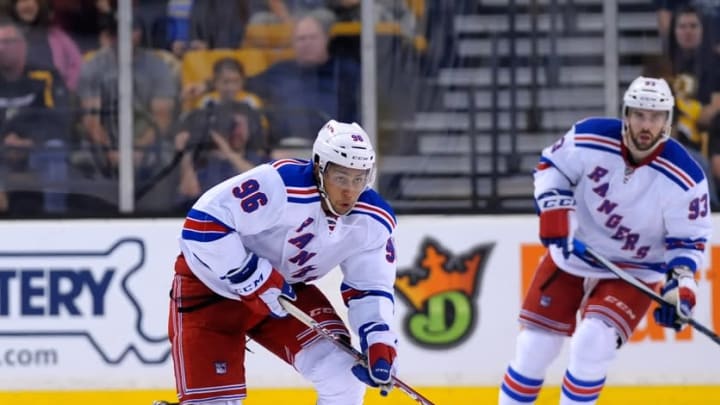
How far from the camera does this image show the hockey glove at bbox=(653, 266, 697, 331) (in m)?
5.10

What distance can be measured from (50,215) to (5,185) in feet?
0.67

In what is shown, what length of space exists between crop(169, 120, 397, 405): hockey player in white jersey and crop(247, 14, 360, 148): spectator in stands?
171 cm

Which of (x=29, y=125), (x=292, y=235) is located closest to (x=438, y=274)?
(x=29, y=125)

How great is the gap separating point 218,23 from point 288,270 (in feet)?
6.35

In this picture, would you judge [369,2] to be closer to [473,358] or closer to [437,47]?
[437,47]

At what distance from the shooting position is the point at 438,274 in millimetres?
6004

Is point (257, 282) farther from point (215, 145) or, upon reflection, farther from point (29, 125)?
point (29, 125)

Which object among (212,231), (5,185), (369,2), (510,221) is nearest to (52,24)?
(5,185)

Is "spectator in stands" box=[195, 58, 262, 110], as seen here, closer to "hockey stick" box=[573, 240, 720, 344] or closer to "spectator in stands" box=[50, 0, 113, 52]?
"spectator in stands" box=[50, 0, 113, 52]

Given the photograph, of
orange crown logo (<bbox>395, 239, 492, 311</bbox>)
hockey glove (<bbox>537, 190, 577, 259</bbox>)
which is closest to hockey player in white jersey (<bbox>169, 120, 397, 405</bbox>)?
hockey glove (<bbox>537, 190, 577, 259</bbox>)

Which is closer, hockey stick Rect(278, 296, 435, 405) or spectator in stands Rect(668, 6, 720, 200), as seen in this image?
hockey stick Rect(278, 296, 435, 405)

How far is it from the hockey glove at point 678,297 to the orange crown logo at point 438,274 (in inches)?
39.3

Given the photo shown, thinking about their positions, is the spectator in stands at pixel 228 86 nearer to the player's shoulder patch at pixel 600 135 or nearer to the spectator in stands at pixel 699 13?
the player's shoulder patch at pixel 600 135

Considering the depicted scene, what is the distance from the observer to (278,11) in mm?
6102
